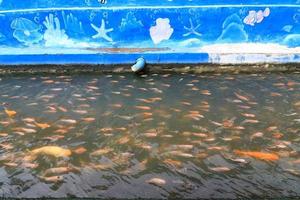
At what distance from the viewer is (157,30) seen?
10094 mm

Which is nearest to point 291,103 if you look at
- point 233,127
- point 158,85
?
point 233,127

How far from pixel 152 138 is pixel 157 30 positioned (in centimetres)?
449

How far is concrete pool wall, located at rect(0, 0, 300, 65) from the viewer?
391 inches

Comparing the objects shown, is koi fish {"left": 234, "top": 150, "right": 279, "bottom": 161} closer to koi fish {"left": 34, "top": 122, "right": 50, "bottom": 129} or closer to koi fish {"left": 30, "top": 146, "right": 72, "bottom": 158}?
koi fish {"left": 30, "top": 146, "right": 72, "bottom": 158}

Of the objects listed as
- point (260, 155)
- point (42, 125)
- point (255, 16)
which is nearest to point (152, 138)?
point (260, 155)

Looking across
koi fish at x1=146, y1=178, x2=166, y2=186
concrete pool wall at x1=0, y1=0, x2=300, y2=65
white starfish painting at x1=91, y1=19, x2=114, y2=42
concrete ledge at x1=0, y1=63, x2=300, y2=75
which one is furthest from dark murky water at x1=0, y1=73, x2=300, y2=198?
white starfish painting at x1=91, y1=19, x2=114, y2=42

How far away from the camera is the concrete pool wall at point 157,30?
32.6 feet

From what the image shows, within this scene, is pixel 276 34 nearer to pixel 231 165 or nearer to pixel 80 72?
pixel 80 72

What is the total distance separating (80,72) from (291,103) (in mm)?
4721

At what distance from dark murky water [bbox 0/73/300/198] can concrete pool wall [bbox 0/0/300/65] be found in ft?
3.38

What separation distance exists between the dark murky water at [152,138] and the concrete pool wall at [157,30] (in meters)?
1.03

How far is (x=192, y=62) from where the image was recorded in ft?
32.8

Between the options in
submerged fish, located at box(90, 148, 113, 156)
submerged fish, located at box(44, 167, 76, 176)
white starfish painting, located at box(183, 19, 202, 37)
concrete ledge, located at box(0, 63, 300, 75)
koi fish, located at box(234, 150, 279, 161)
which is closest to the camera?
submerged fish, located at box(44, 167, 76, 176)

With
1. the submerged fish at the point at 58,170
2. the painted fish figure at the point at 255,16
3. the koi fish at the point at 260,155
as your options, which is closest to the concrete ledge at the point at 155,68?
the painted fish figure at the point at 255,16
